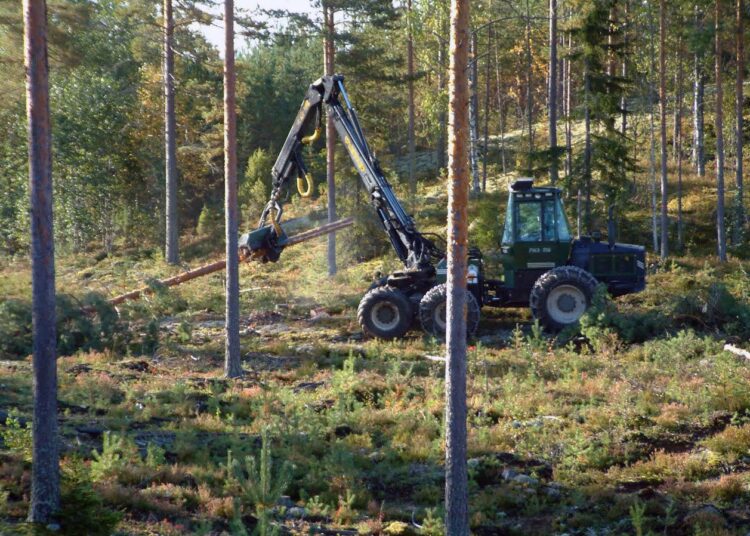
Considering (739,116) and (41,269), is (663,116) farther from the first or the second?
(41,269)

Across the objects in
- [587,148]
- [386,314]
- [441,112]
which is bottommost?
[386,314]

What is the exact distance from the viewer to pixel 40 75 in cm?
794

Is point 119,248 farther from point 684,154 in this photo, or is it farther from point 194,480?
point 194,480

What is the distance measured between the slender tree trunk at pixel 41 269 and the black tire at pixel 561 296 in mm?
12107

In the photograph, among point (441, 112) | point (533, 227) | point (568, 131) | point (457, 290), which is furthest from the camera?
point (441, 112)

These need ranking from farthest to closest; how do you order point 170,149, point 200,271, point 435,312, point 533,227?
point 170,149 → point 200,271 → point 533,227 → point 435,312

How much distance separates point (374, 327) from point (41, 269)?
443 inches

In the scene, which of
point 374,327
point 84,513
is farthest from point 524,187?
point 84,513

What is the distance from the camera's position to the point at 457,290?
26.7 ft

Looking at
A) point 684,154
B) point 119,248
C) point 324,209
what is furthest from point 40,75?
point 684,154

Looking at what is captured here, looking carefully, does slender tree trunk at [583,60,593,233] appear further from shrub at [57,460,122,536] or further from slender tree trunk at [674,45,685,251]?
shrub at [57,460,122,536]

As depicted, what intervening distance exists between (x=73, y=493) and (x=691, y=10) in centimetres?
2876

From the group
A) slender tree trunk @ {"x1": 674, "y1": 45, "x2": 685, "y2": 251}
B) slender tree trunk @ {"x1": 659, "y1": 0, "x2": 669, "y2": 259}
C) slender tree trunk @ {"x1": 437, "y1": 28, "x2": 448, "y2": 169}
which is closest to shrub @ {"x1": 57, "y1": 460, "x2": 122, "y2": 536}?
slender tree trunk @ {"x1": 659, "y1": 0, "x2": 669, "y2": 259}

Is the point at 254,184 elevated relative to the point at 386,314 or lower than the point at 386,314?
elevated
